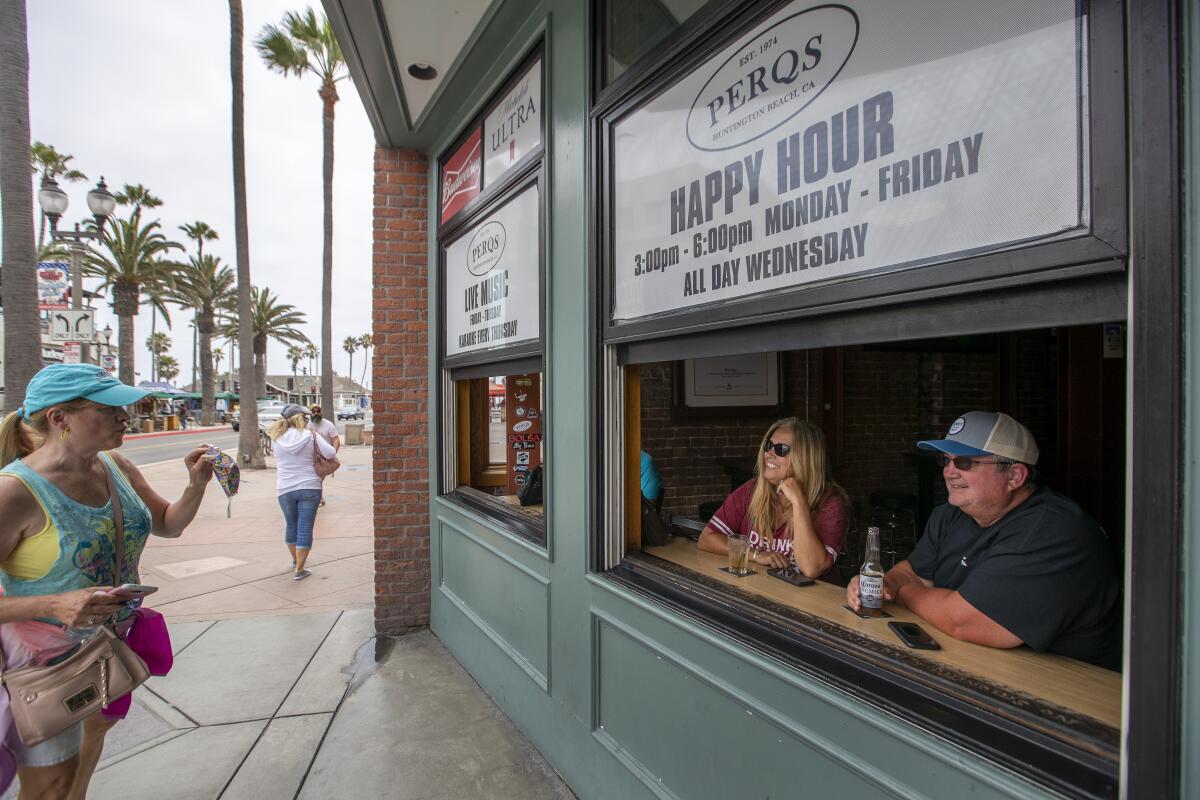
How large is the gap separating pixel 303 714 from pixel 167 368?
10066cm

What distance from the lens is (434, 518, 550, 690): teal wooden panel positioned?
3219mm

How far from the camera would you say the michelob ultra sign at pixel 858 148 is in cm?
124

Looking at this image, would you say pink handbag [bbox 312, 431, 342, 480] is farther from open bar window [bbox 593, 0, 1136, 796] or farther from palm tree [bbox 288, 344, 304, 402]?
palm tree [bbox 288, 344, 304, 402]

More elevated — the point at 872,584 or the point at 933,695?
the point at 872,584

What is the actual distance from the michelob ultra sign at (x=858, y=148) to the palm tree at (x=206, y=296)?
36.1 meters

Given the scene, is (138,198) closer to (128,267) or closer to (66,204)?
(128,267)

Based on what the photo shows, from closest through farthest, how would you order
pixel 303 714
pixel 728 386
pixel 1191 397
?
1. pixel 1191 397
2. pixel 303 714
3. pixel 728 386

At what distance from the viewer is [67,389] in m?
2.15

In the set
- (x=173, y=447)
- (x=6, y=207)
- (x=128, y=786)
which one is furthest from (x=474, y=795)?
(x=173, y=447)

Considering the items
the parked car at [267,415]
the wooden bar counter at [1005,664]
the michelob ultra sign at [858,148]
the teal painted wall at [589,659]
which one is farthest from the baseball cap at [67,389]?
the parked car at [267,415]

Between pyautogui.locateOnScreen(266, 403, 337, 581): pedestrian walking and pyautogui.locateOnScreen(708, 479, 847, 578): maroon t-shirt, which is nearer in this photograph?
pyautogui.locateOnScreen(708, 479, 847, 578): maroon t-shirt

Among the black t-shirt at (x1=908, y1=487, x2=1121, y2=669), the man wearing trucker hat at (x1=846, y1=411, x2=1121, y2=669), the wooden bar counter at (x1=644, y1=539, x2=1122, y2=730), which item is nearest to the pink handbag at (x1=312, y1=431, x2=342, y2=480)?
the wooden bar counter at (x1=644, y1=539, x2=1122, y2=730)

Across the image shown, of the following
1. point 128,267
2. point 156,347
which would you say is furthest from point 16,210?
point 156,347

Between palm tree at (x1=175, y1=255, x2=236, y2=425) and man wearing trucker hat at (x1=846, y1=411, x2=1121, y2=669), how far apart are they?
36.9 meters
